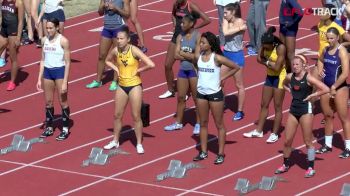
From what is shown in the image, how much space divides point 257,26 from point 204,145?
250 inches

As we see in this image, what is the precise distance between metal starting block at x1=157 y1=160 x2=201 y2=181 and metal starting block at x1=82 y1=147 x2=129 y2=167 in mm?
1180

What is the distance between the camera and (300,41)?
29656 millimetres

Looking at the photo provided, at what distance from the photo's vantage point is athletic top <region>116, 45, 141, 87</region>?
23094 mm

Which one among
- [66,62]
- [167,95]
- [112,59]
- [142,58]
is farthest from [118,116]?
[167,95]

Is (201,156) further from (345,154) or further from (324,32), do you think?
(324,32)

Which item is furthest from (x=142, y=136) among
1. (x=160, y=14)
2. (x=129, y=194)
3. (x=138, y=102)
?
(x=160, y=14)

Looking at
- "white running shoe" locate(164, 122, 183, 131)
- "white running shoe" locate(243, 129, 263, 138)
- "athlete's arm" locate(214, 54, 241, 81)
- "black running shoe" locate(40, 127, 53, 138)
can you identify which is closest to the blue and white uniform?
"athlete's arm" locate(214, 54, 241, 81)

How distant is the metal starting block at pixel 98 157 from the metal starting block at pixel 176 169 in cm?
118

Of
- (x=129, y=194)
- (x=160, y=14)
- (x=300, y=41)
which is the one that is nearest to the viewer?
(x=129, y=194)

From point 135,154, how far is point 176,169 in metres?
1.31

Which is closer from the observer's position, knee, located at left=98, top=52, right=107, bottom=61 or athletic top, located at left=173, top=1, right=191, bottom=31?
athletic top, located at left=173, top=1, right=191, bottom=31

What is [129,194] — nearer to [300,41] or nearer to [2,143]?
[2,143]

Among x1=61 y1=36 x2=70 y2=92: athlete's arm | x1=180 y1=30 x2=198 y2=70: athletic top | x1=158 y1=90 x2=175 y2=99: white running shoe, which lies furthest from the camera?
x1=158 y1=90 x2=175 y2=99: white running shoe

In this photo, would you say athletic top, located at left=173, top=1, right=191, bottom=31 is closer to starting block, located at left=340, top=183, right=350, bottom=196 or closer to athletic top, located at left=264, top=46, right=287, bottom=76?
athletic top, located at left=264, top=46, right=287, bottom=76
